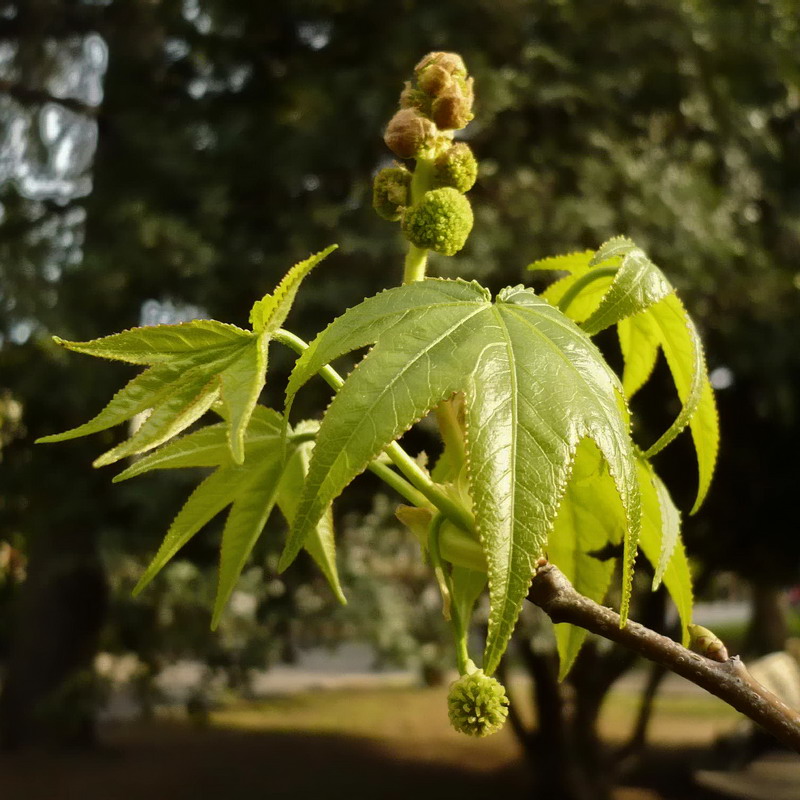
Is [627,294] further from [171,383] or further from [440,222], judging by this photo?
[171,383]

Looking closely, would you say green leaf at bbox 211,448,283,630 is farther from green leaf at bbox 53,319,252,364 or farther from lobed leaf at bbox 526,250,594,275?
lobed leaf at bbox 526,250,594,275

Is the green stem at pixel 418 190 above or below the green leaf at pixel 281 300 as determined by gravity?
above

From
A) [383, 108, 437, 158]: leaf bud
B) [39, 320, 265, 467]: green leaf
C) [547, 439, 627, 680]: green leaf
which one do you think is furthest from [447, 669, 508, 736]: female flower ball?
[383, 108, 437, 158]: leaf bud

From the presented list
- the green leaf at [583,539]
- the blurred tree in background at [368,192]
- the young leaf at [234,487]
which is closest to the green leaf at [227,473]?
the young leaf at [234,487]

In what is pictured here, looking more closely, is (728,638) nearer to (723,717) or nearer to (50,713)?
(723,717)

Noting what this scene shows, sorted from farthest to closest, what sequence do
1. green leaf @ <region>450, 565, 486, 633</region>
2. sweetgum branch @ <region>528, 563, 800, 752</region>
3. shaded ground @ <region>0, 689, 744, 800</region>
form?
shaded ground @ <region>0, 689, 744, 800</region> < green leaf @ <region>450, 565, 486, 633</region> < sweetgum branch @ <region>528, 563, 800, 752</region>

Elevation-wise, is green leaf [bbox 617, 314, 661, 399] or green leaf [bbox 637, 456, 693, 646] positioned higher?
green leaf [bbox 617, 314, 661, 399]

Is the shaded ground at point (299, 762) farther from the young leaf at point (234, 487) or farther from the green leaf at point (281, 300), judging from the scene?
the green leaf at point (281, 300)
